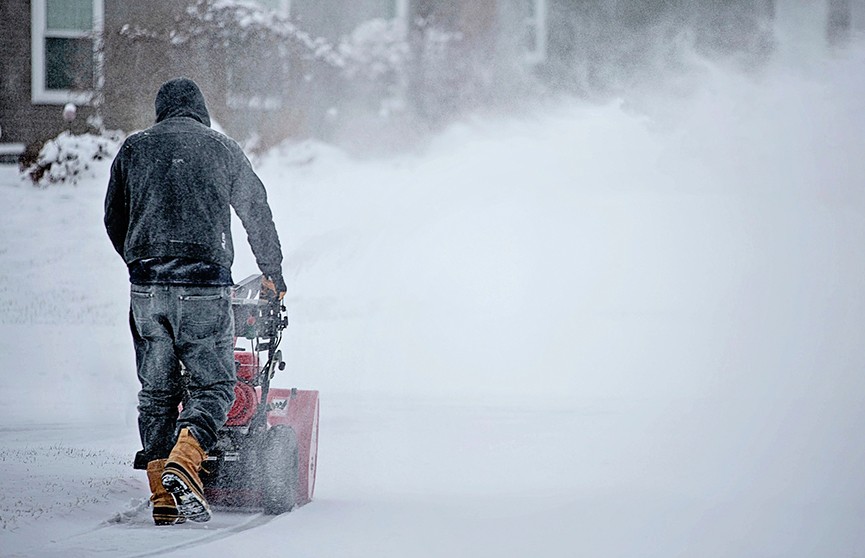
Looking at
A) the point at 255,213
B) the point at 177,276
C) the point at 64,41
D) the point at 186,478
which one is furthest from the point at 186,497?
the point at 64,41

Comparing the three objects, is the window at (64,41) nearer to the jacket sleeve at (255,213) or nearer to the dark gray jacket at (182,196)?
the dark gray jacket at (182,196)

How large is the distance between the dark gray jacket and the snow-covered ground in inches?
39.7

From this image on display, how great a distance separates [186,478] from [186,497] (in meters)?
0.05

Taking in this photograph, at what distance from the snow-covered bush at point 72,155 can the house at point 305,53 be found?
0.03 meters

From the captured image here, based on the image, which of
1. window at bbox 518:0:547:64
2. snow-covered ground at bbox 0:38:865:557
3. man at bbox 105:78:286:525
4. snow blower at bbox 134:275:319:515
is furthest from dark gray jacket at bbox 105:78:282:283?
window at bbox 518:0:547:64

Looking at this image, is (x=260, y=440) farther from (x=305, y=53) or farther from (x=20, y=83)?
(x=20, y=83)

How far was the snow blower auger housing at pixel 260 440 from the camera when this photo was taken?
6.90ft

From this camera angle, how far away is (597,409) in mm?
3215

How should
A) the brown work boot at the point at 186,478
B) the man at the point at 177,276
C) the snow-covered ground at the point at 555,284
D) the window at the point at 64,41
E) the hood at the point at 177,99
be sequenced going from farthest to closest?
the window at the point at 64,41 < the snow-covered ground at the point at 555,284 < the hood at the point at 177,99 < the man at the point at 177,276 < the brown work boot at the point at 186,478

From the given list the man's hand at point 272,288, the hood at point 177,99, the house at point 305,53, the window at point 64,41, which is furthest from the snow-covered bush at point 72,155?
the man's hand at point 272,288

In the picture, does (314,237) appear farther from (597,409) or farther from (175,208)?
(175,208)

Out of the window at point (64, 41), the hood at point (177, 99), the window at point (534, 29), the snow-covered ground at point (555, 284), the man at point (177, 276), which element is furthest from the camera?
the window at point (534, 29)

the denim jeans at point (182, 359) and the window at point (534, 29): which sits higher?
the window at point (534, 29)

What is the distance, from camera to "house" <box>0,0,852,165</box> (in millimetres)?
3271
